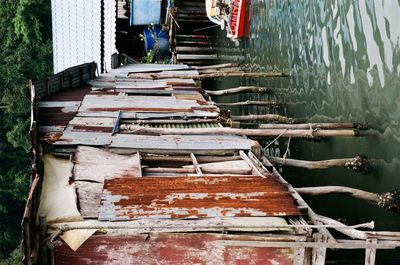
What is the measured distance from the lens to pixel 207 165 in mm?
8383

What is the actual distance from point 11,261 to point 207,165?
60.4 ft

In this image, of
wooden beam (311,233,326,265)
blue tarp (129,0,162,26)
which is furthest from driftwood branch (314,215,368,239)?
blue tarp (129,0,162,26)

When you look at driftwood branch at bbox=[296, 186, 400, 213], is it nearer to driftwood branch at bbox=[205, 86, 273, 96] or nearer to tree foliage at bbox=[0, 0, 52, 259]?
driftwood branch at bbox=[205, 86, 273, 96]

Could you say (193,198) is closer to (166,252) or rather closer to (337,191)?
(166,252)

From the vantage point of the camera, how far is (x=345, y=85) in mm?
10445

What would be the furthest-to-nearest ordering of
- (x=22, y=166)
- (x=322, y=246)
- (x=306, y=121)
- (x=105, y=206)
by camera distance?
1. (x=22, y=166)
2. (x=306, y=121)
3. (x=105, y=206)
4. (x=322, y=246)

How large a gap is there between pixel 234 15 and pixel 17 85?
13475mm

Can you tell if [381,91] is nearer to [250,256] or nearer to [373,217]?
[373,217]

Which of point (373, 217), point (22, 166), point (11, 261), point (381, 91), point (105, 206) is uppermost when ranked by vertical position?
point (381, 91)

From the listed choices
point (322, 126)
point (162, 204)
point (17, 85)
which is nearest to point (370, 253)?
point (162, 204)

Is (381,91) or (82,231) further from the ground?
(381,91)

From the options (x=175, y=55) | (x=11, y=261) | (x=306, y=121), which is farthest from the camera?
(x=11, y=261)

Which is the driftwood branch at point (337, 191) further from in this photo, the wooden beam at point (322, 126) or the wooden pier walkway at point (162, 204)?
the wooden beam at point (322, 126)

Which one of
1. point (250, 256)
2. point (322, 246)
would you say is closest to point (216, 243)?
point (250, 256)
